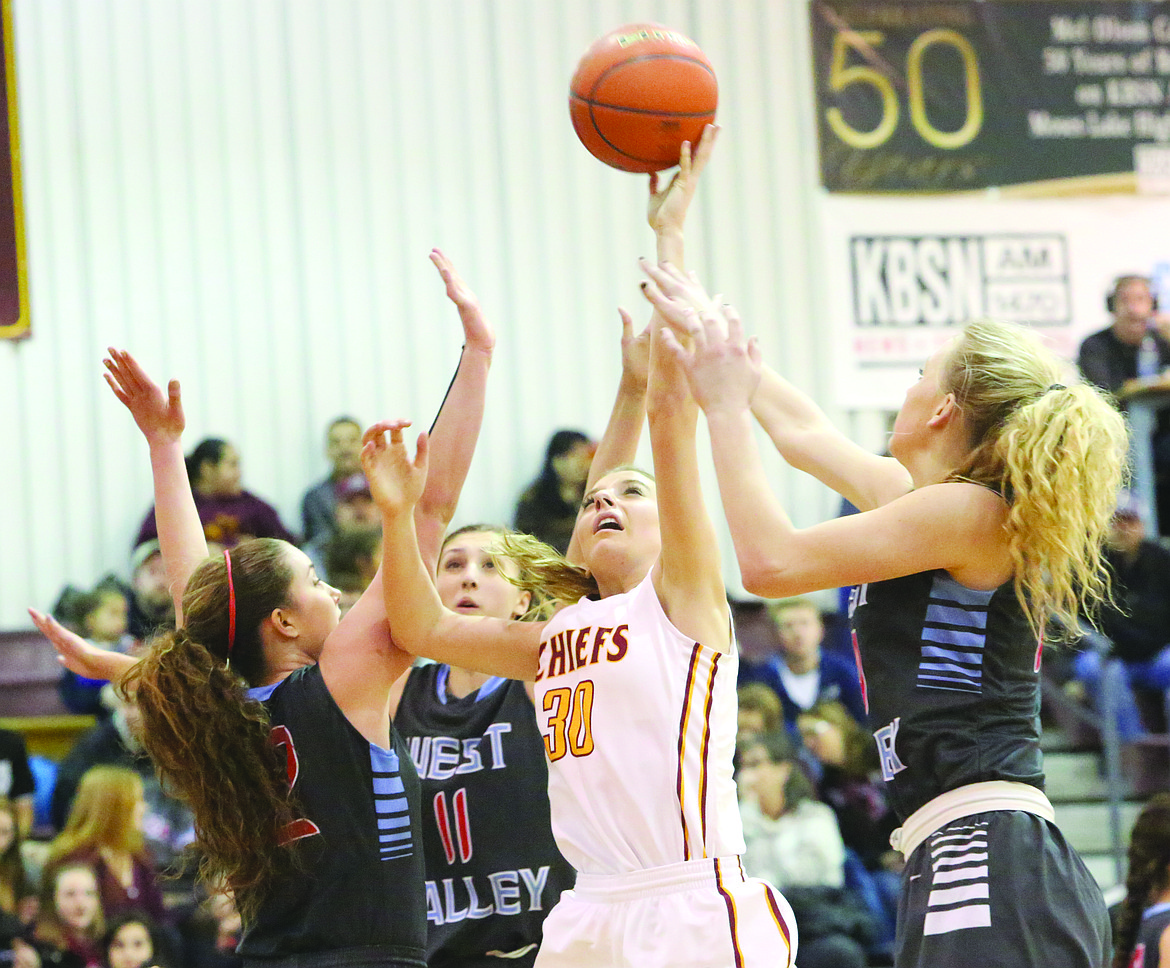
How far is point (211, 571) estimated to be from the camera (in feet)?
11.0

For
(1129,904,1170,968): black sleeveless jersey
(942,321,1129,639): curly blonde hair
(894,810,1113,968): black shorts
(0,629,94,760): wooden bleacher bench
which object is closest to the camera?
(894,810,1113,968): black shorts

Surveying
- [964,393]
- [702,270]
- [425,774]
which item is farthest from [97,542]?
[964,393]

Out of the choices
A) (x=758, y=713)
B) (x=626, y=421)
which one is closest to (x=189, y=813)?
(x=758, y=713)

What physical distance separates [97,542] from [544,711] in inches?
272

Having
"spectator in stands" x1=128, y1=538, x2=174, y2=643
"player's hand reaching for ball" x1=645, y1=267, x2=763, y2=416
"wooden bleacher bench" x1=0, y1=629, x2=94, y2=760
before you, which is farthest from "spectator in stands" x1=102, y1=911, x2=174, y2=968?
"player's hand reaching for ball" x1=645, y1=267, x2=763, y2=416

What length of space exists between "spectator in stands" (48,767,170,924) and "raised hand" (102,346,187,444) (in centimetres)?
345

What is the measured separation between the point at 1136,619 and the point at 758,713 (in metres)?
2.74

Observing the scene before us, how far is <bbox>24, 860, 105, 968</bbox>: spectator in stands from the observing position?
636 centimetres

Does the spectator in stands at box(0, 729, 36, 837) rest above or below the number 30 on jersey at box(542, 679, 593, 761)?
below

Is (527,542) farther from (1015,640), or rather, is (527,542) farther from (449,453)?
(1015,640)

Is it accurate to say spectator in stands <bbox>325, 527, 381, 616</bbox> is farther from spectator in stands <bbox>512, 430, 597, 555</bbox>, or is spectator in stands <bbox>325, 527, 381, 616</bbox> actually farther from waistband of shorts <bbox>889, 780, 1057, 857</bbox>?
waistband of shorts <bbox>889, 780, 1057, 857</bbox>

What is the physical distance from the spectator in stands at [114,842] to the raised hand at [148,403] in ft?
11.3

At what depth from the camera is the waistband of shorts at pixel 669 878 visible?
3.01 meters

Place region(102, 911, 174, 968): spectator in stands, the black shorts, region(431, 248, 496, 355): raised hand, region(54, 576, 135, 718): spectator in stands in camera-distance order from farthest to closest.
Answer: region(54, 576, 135, 718): spectator in stands < region(102, 911, 174, 968): spectator in stands < region(431, 248, 496, 355): raised hand < the black shorts
